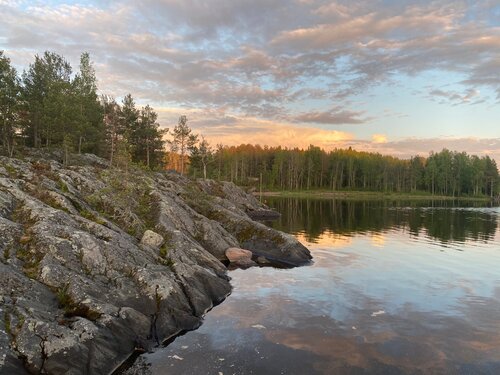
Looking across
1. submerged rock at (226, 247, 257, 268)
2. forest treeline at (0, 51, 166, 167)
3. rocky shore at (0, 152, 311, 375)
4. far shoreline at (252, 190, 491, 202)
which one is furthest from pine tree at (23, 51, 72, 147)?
far shoreline at (252, 190, 491, 202)

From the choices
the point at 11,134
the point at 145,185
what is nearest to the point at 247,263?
the point at 145,185

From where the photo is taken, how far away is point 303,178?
628ft

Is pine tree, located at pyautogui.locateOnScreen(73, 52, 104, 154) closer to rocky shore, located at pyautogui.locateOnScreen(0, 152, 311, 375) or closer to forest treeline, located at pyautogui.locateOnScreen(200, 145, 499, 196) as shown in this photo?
rocky shore, located at pyautogui.locateOnScreen(0, 152, 311, 375)

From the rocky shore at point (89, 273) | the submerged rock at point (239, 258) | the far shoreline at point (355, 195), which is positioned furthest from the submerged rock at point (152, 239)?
the far shoreline at point (355, 195)

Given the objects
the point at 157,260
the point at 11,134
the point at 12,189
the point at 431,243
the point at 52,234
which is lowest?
the point at 431,243

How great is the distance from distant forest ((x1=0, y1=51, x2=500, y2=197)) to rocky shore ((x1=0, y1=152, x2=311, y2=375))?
41.5ft

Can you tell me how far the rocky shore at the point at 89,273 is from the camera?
48.7 ft

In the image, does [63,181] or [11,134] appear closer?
[63,181]

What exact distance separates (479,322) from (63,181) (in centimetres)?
3372

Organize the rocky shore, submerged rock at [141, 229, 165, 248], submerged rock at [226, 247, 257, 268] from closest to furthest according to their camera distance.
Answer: the rocky shore < submerged rock at [141, 229, 165, 248] < submerged rock at [226, 247, 257, 268]

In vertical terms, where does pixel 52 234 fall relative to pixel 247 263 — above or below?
above

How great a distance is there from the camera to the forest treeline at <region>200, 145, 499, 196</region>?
185 m

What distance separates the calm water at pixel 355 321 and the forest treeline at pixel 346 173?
5681 inches

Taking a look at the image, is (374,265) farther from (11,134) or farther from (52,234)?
(11,134)
